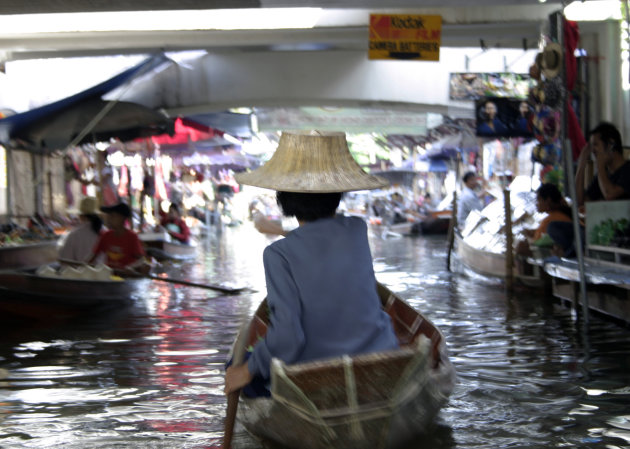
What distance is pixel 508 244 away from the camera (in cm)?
957

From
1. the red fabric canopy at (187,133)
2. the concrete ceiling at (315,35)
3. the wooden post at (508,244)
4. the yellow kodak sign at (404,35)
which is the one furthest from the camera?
the red fabric canopy at (187,133)

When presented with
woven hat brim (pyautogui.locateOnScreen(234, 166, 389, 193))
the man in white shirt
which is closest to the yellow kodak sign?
the man in white shirt

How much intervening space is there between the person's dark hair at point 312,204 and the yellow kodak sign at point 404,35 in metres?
8.37

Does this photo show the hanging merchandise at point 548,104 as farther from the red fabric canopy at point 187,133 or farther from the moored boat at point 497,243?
the red fabric canopy at point 187,133

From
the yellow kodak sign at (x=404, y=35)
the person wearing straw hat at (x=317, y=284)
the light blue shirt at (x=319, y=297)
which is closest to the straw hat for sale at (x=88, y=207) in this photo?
the yellow kodak sign at (x=404, y=35)

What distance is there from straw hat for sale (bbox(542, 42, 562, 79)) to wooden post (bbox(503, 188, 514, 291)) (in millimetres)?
2379

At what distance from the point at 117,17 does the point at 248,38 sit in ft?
Answer: 6.91

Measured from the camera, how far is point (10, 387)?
5.40 m

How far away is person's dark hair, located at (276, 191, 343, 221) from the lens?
135 inches

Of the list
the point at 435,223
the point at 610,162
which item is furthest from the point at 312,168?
the point at 435,223

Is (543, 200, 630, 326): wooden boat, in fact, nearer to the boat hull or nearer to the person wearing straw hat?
the boat hull

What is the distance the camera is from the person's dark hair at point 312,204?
344cm

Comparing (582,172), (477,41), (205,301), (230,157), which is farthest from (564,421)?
(230,157)

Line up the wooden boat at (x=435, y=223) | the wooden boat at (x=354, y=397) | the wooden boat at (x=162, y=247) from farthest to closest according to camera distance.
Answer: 1. the wooden boat at (x=435, y=223)
2. the wooden boat at (x=162, y=247)
3. the wooden boat at (x=354, y=397)
